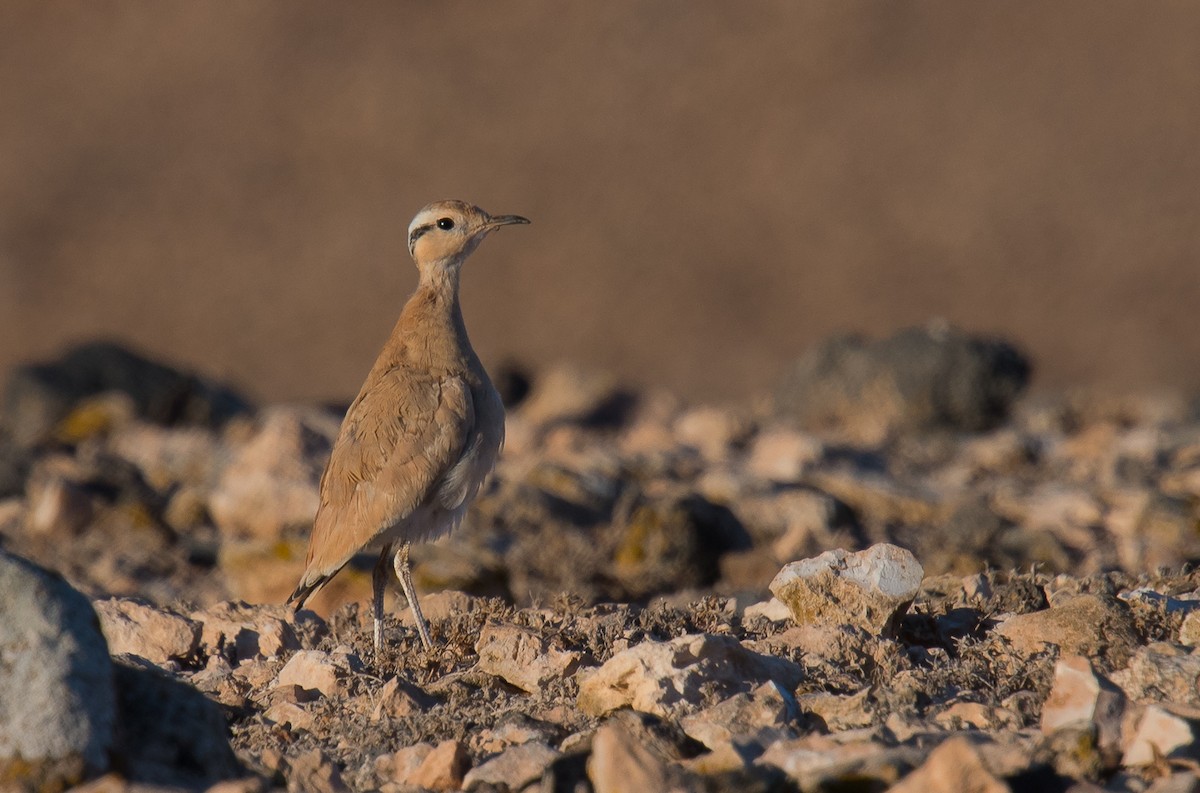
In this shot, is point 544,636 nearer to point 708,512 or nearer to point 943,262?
point 708,512

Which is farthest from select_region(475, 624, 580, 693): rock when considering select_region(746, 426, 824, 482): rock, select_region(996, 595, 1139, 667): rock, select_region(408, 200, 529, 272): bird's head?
select_region(746, 426, 824, 482): rock

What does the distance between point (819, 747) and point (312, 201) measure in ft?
95.5

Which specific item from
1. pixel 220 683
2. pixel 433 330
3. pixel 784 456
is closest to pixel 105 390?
pixel 784 456

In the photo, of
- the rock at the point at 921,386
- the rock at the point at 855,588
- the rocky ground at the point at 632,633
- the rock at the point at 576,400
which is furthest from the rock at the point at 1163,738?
the rock at the point at 576,400

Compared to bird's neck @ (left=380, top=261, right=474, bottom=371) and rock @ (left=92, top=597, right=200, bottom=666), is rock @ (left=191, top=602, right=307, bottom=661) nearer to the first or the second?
rock @ (left=92, top=597, right=200, bottom=666)

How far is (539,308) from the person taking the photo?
1099 inches

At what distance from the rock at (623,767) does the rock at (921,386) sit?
32.7 feet

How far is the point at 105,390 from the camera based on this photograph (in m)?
14.8

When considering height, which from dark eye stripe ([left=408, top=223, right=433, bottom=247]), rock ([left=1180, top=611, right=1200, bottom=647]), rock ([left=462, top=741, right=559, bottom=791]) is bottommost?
rock ([left=462, top=741, right=559, bottom=791])

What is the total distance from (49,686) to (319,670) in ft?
4.89

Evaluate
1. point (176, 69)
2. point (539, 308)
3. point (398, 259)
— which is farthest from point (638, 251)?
point (176, 69)

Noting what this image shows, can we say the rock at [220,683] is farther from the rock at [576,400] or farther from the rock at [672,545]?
the rock at [576,400]

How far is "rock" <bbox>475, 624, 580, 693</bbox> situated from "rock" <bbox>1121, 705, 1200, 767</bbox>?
74.1 inches

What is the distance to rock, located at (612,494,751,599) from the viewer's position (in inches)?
392
